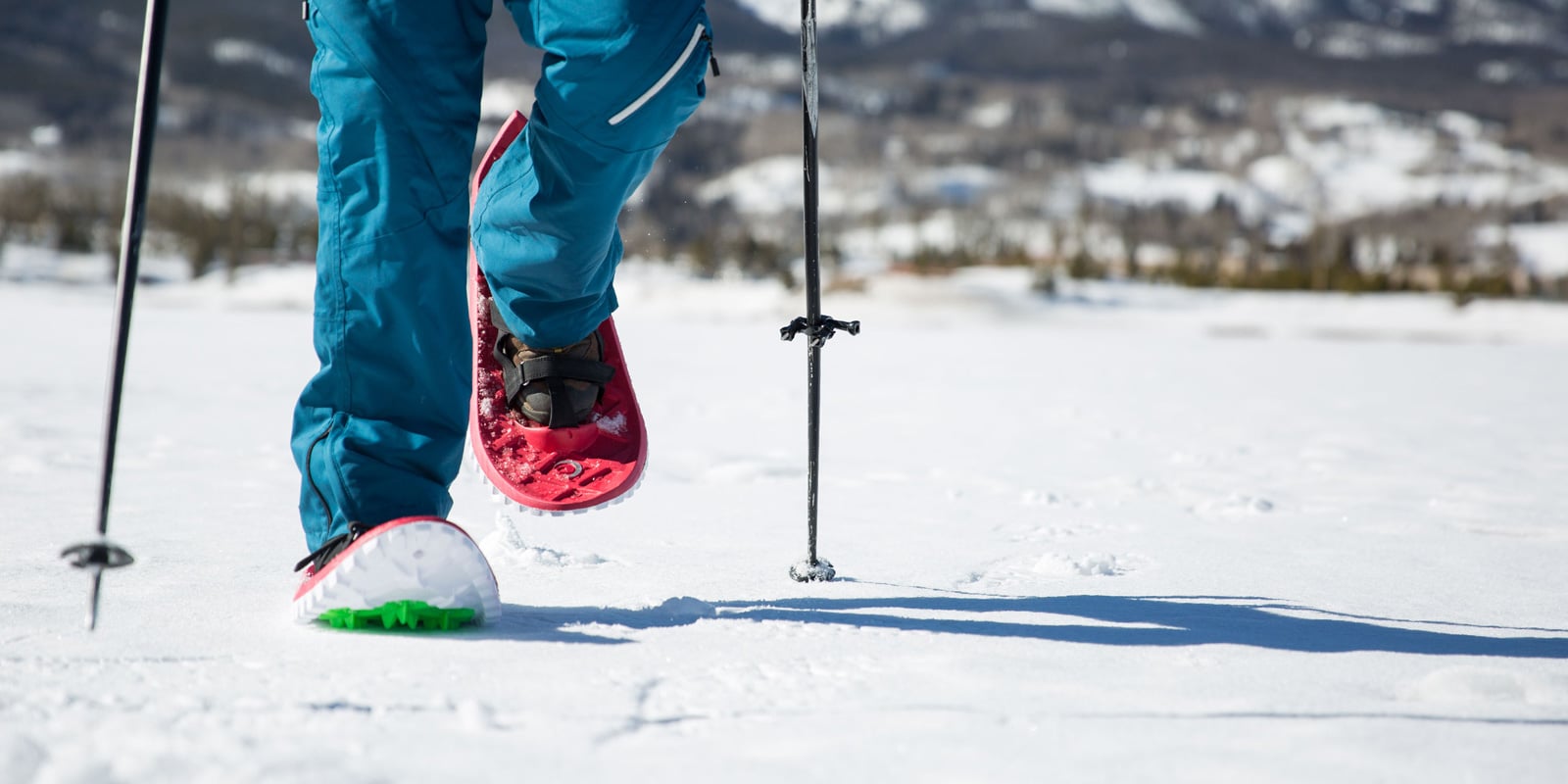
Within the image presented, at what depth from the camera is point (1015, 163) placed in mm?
69875

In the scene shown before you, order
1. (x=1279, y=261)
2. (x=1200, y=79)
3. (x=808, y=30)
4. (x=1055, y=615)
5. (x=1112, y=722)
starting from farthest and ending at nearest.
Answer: (x=1200, y=79)
(x=1279, y=261)
(x=808, y=30)
(x=1055, y=615)
(x=1112, y=722)

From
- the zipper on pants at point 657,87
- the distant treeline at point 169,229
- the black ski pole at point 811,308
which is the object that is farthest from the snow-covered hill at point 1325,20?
the zipper on pants at point 657,87

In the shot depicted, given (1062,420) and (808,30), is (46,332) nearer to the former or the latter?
(1062,420)

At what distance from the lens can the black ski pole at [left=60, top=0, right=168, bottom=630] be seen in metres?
1.09

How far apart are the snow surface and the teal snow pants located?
212mm

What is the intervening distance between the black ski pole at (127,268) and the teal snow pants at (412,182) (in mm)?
186

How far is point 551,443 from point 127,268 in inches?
26.6

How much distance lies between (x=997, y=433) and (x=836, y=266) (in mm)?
16254

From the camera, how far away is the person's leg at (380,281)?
137 centimetres

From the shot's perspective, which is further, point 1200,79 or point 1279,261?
point 1200,79

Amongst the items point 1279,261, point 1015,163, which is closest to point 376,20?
point 1279,261

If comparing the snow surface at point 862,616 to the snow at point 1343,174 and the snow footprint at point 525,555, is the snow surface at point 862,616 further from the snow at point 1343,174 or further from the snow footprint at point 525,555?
the snow at point 1343,174

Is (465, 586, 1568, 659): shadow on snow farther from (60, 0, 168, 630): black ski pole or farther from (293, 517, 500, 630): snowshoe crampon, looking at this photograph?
(60, 0, 168, 630): black ski pole

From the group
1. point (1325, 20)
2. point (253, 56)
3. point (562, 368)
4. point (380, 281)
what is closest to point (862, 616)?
point (562, 368)
